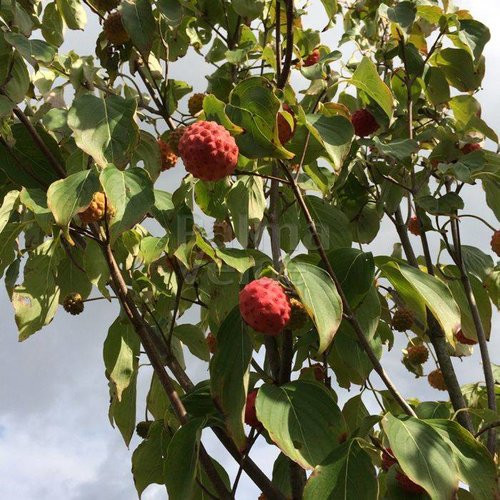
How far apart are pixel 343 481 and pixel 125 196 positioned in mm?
698

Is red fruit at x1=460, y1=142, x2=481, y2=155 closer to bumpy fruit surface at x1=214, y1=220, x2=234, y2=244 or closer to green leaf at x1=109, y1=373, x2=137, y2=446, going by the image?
bumpy fruit surface at x1=214, y1=220, x2=234, y2=244

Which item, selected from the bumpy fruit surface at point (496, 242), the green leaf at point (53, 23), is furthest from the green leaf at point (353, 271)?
the green leaf at point (53, 23)

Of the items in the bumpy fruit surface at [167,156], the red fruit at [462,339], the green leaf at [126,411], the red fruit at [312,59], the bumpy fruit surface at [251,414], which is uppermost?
the red fruit at [312,59]

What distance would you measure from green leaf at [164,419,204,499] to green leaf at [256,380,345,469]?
16 centimetres

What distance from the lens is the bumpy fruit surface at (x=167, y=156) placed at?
233 cm

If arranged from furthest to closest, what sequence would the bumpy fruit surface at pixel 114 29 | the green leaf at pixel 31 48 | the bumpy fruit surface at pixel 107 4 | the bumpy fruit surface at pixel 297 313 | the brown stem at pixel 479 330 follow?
the bumpy fruit surface at pixel 107 4, the bumpy fruit surface at pixel 114 29, the brown stem at pixel 479 330, the green leaf at pixel 31 48, the bumpy fruit surface at pixel 297 313

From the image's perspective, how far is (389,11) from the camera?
223cm

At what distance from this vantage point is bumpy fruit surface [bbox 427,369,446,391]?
2.75 metres

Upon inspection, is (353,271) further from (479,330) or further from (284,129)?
(479,330)

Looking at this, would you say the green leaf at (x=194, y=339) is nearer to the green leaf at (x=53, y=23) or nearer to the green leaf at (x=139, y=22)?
the green leaf at (x=139, y=22)

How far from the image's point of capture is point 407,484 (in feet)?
5.90

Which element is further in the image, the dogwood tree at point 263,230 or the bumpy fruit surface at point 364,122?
the bumpy fruit surface at point 364,122

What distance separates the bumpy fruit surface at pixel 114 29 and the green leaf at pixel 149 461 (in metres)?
1.03

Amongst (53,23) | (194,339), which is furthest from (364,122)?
(53,23)
